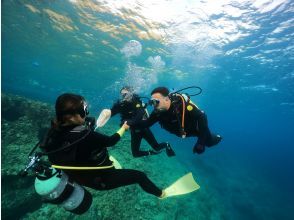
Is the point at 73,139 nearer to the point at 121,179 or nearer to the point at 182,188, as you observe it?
the point at 121,179

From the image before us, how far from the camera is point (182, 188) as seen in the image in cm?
518

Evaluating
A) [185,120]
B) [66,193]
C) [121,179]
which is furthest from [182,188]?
[66,193]

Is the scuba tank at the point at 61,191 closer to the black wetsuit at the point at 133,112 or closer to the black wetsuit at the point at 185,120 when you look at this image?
the black wetsuit at the point at 185,120

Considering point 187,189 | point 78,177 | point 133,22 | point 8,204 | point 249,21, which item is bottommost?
point 8,204

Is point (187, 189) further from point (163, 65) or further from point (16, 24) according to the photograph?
point (16, 24)

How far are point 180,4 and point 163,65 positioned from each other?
553 inches

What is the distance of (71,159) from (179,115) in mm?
3254

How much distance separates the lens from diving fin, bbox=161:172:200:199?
5.06 m

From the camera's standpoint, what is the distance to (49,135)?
3416 mm

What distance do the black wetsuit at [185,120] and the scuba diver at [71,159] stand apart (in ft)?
6.31

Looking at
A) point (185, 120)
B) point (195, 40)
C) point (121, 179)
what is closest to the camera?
point (121, 179)

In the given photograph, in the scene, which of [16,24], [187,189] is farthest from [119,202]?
[16,24]

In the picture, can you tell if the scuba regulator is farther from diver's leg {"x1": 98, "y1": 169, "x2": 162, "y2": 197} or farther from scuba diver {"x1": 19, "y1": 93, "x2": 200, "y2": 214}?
diver's leg {"x1": 98, "y1": 169, "x2": 162, "y2": 197}

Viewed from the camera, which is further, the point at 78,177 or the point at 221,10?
the point at 221,10
